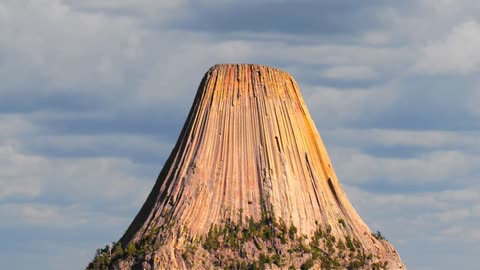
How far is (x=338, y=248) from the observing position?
130m

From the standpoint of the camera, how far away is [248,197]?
131 meters

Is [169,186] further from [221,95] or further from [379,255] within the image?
[379,255]

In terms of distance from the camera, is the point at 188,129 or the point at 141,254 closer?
Answer: the point at 141,254

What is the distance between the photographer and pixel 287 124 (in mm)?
135375

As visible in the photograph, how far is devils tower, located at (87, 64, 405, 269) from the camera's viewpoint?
127m

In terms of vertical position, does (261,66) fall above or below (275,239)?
above

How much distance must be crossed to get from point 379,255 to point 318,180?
7.96m

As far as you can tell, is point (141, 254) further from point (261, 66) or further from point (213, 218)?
point (261, 66)

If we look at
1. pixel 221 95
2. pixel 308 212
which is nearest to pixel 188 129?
pixel 221 95

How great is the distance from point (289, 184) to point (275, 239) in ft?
19.2

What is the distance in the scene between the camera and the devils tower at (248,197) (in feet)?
418

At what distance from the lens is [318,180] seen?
134 meters

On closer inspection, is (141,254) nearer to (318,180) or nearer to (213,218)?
(213,218)

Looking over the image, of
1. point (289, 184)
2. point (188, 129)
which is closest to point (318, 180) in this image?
point (289, 184)
